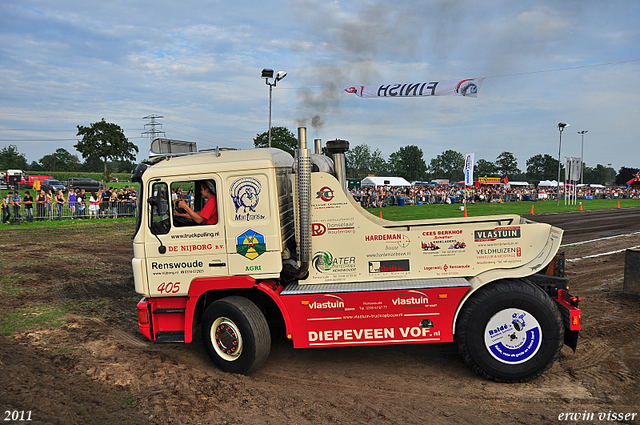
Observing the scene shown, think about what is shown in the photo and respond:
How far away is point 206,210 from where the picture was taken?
222 inches

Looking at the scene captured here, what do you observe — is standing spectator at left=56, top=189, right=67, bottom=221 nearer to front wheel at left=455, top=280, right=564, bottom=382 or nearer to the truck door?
the truck door

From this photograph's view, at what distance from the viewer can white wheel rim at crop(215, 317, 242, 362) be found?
18.2ft

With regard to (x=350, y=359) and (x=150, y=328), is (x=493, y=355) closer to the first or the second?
(x=350, y=359)

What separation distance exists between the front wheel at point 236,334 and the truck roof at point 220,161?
69.9 inches

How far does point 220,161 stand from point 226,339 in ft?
7.80

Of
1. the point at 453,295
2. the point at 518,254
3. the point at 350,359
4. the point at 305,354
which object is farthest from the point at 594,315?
the point at 305,354

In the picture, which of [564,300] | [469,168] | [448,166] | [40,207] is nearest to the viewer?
[564,300]

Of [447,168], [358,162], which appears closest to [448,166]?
[447,168]

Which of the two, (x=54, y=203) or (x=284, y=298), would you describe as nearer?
(x=284, y=298)

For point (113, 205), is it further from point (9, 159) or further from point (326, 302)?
point (9, 159)

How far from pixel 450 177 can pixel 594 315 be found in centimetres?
15483

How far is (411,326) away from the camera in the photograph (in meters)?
5.34

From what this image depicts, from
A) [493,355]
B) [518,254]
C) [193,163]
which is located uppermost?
[193,163]

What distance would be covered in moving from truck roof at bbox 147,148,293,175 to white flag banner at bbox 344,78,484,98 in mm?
9086
